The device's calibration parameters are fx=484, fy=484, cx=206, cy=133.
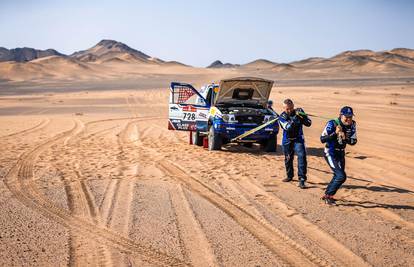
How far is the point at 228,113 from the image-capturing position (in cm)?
1293

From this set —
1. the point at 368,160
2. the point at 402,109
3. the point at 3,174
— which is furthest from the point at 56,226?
the point at 402,109

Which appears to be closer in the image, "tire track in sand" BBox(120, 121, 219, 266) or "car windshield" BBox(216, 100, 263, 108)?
"tire track in sand" BBox(120, 121, 219, 266)

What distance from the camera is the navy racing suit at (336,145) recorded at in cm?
768

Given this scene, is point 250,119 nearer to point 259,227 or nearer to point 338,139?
A: point 338,139

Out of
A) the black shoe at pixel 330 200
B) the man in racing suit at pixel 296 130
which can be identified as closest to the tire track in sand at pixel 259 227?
the black shoe at pixel 330 200

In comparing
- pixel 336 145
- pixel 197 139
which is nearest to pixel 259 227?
pixel 336 145

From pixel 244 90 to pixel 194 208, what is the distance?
21.2 ft

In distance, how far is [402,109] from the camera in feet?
79.7

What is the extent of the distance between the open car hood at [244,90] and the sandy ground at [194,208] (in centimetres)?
148

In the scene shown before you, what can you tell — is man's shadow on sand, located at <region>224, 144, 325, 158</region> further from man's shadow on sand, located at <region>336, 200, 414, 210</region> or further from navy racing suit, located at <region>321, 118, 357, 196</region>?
navy racing suit, located at <region>321, 118, 357, 196</region>

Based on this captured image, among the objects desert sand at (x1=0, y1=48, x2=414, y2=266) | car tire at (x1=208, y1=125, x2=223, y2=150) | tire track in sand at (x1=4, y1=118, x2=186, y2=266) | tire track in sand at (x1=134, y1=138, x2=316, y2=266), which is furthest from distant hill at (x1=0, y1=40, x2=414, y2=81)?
tire track in sand at (x1=134, y1=138, x2=316, y2=266)

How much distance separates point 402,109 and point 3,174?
787 inches

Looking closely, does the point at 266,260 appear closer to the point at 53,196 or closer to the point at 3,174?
the point at 53,196

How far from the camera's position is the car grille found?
42.3 feet
